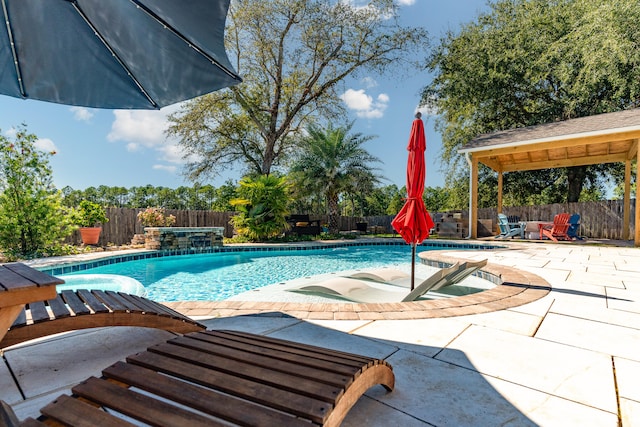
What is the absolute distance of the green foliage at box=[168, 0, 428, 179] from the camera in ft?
50.8

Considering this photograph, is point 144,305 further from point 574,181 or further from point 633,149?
point 574,181

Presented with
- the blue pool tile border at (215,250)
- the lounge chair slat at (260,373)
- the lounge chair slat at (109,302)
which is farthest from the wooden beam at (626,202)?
the lounge chair slat at (109,302)

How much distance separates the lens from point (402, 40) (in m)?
16.3

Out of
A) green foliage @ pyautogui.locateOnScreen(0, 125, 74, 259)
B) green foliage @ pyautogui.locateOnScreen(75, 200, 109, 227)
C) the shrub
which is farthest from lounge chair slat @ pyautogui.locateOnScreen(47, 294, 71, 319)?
green foliage @ pyautogui.locateOnScreen(75, 200, 109, 227)

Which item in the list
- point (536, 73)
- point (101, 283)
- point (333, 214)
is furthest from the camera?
point (333, 214)

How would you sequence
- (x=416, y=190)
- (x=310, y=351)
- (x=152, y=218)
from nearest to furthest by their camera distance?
(x=310, y=351), (x=416, y=190), (x=152, y=218)

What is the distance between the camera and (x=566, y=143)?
9.80 m

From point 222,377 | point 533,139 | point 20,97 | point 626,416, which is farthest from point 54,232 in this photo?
point 533,139

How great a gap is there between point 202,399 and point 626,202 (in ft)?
48.4

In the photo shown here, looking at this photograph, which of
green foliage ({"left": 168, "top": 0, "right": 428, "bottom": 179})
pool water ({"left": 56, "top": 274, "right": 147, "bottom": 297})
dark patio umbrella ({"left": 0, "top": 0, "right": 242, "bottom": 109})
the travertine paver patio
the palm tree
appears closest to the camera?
the travertine paver patio

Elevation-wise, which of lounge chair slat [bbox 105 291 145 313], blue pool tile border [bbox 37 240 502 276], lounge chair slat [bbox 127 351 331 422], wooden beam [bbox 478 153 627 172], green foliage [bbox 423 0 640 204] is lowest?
blue pool tile border [bbox 37 240 502 276]

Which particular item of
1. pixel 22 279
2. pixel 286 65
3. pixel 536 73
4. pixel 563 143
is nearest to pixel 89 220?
pixel 22 279

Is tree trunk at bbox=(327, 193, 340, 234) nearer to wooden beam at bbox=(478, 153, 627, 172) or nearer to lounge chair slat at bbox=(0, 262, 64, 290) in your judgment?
wooden beam at bbox=(478, 153, 627, 172)

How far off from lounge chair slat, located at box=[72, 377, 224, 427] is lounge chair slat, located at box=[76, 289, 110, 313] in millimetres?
933
